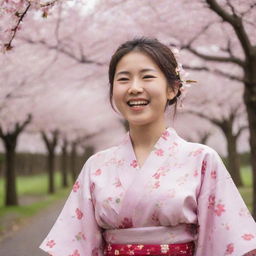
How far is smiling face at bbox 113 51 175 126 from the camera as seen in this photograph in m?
2.43

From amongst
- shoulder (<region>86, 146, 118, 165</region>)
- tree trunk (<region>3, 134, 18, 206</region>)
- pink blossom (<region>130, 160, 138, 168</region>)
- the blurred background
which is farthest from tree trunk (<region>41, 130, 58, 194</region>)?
pink blossom (<region>130, 160, 138, 168</region>)

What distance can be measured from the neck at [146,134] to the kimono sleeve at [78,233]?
0.33m

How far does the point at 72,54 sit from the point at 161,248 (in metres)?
7.36

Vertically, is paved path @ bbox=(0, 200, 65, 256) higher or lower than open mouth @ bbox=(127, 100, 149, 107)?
lower

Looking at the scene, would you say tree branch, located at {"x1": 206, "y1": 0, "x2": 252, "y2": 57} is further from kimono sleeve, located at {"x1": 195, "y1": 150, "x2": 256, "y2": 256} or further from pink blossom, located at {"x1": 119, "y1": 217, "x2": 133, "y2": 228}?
pink blossom, located at {"x1": 119, "y1": 217, "x2": 133, "y2": 228}

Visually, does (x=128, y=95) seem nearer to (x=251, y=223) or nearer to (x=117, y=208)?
(x=117, y=208)

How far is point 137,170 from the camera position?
2.46m

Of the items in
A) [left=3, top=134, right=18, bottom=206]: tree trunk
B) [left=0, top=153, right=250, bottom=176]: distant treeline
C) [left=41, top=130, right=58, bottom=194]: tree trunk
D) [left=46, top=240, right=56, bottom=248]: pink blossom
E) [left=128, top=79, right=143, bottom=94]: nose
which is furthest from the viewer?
[left=0, top=153, right=250, bottom=176]: distant treeline

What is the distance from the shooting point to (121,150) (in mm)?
2609

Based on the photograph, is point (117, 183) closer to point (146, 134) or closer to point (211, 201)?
point (146, 134)

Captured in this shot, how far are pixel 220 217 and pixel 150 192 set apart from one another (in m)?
0.35

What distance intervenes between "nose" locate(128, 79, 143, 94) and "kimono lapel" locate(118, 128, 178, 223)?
0.98 feet

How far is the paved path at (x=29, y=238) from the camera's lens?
281 inches

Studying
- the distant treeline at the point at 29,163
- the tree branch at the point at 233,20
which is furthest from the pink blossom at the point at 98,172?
the distant treeline at the point at 29,163
